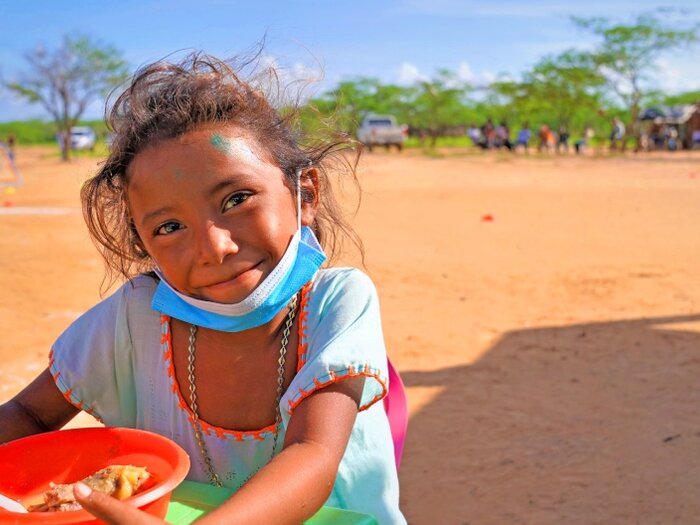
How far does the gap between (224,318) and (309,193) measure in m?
0.36

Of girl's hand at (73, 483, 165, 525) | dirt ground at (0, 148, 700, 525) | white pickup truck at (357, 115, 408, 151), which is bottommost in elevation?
white pickup truck at (357, 115, 408, 151)

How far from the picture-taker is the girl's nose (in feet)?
4.65

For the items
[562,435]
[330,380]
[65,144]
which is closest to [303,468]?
[330,380]

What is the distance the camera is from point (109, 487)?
4.00 ft

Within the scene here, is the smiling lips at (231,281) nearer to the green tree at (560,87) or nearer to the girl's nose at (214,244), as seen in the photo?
the girl's nose at (214,244)

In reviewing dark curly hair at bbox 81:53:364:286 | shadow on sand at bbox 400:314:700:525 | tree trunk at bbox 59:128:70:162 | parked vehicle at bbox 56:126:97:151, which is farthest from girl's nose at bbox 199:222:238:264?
parked vehicle at bbox 56:126:97:151

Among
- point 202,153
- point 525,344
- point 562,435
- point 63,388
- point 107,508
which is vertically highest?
point 202,153

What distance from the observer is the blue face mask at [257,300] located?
4.92 ft

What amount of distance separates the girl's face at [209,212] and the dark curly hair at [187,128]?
0.04 metres

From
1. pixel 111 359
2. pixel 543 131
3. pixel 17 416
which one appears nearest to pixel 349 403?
pixel 111 359

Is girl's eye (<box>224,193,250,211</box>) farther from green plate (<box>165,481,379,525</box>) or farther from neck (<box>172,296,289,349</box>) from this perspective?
green plate (<box>165,481,379,525</box>)

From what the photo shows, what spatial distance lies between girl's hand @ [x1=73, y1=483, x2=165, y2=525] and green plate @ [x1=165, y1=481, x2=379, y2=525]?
288 mm

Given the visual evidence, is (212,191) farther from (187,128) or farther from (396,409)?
(396,409)

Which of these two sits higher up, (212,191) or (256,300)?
(212,191)
